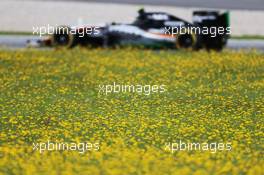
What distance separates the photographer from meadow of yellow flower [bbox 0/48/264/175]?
880 cm

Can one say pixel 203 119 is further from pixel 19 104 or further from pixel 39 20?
pixel 39 20

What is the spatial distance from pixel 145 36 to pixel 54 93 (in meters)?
9.45

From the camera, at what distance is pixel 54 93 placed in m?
15.1

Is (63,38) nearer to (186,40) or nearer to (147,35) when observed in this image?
(147,35)

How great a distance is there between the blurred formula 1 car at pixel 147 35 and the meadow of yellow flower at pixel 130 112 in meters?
1.72

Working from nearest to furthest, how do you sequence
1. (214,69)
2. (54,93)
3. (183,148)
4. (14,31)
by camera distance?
(183,148)
(54,93)
(214,69)
(14,31)

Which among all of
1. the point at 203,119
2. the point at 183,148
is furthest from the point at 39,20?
the point at 183,148

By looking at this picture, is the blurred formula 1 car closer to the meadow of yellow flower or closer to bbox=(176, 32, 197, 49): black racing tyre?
bbox=(176, 32, 197, 49): black racing tyre

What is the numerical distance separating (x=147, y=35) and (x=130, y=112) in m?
11.5

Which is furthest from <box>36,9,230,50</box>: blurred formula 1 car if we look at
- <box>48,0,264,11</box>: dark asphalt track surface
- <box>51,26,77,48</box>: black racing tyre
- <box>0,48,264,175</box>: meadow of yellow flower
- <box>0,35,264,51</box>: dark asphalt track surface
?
<box>48,0,264,11</box>: dark asphalt track surface

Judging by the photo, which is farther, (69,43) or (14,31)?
(14,31)

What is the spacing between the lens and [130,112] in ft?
42.0

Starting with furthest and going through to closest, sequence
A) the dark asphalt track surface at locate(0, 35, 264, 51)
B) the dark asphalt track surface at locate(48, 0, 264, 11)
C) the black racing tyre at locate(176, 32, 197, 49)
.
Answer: the dark asphalt track surface at locate(48, 0, 264, 11) < the dark asphalt track surface at locate(0, 35, 264, 51) < the black racing tyre at locate(176, 32, 197, 49)

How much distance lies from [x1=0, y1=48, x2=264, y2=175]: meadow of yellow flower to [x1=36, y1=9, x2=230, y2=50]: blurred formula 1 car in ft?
5.64
